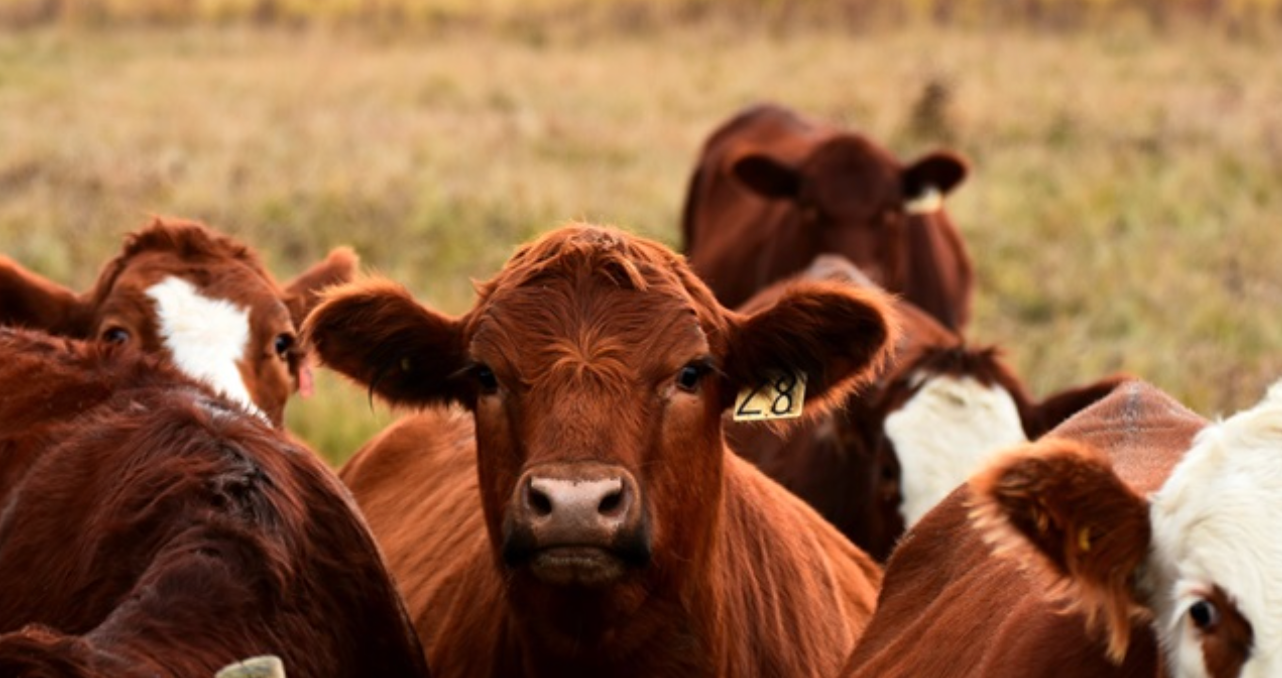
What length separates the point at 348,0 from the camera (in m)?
35.5

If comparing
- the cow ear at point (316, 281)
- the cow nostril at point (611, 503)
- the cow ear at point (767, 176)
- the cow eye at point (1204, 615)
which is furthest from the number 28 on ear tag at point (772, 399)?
the cow ear at point (767, 176)

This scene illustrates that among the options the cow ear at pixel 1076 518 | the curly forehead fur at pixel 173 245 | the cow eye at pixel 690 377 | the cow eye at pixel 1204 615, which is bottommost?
the curly forehead fur at pixel 173 245

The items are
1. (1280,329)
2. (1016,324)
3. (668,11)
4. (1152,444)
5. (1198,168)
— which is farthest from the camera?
(668,11)

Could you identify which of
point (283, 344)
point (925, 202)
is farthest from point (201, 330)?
point (925, 202)

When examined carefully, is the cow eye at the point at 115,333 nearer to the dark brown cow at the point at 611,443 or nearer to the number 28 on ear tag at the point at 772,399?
the dark brown cow at the point at 611,443

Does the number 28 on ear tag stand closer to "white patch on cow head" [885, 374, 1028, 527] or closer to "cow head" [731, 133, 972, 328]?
"white patch on cow head" [885, 374, 1028, 527]

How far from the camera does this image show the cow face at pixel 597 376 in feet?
16.1

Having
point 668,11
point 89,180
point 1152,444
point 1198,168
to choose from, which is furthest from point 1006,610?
point 668,11

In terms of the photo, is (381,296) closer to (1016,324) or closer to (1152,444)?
(1152,444)

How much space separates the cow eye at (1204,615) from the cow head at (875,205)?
7.62 m

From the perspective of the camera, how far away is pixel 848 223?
39.1 feet

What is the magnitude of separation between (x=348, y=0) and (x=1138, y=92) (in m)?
13.9

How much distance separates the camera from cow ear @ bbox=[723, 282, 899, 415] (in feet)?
18.0

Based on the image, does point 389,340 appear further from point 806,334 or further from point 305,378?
point 305,378
